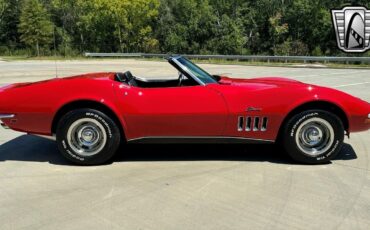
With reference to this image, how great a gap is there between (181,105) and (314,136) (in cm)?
158

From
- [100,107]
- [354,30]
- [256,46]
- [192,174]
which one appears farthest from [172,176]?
[256,46]

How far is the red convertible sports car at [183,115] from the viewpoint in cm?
501

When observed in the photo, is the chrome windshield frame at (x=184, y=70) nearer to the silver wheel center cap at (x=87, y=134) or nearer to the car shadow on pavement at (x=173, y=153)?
the car shadow on pavement at (x=173, y=153)

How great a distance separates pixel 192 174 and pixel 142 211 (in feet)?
3.67

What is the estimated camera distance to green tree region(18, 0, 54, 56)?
5709cm

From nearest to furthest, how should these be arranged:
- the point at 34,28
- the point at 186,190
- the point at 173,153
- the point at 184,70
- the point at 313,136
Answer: the point at 186,190, the point at 313,136, the point at 184,70, the point at 173,153, the point at 34,28

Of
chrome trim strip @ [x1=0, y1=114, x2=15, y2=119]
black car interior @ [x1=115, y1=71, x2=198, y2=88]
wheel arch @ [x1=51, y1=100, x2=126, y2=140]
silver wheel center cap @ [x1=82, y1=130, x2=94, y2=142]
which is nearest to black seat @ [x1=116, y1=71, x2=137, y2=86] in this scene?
black car interior @ [x1=115, y1=71, x2=198, y2=88]

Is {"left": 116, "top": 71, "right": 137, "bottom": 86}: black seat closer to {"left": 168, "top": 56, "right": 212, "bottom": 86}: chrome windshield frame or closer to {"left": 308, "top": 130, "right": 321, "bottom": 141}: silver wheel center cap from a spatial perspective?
{"left": 168, "top": 56, "right": 212, "bottom": 86}: chrome windshield frame

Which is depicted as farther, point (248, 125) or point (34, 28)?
point (34, 28)

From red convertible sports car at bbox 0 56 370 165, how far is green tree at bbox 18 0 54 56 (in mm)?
54604

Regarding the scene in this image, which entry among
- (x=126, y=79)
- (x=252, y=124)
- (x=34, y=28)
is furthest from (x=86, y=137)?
(x=34, y=28)

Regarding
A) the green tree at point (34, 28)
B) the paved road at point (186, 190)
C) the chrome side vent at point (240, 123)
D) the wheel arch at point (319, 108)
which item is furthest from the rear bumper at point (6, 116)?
the green tree at point (34, 28)

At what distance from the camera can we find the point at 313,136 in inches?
201

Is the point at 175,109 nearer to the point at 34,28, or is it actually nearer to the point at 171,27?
the point at 34,28
